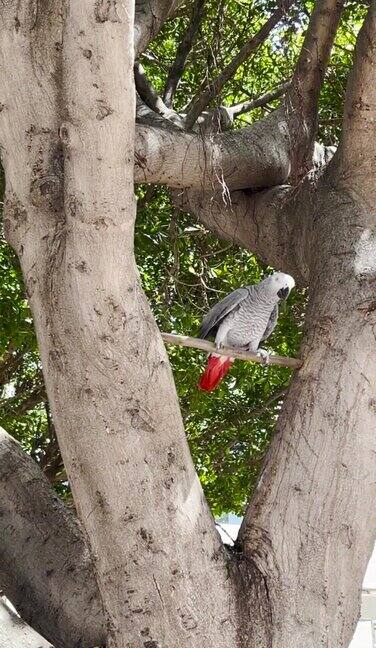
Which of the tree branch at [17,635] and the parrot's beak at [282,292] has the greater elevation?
the parrot's beak at [282,292]

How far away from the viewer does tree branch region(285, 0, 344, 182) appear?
3721 millimetres

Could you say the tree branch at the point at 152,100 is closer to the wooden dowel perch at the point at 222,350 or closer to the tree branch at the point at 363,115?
the tree branch at the point at 363,115

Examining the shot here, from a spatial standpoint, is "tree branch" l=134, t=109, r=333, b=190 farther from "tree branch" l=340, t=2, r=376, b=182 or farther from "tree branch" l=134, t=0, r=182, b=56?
"tree branch" l=340, t=2, r=376, b=182

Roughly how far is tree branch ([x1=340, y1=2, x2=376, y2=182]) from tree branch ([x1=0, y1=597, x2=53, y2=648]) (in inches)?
74.0

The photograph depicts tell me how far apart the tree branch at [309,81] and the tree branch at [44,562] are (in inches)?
66.8

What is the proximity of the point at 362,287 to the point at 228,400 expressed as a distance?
10.5ft

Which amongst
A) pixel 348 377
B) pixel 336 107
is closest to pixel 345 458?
pixel 348 377

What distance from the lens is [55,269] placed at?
239cm

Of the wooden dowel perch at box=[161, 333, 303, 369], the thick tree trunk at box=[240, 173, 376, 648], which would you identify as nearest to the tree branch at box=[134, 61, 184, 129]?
the wooden dowel perch at box=[161, 333, 303, 369]

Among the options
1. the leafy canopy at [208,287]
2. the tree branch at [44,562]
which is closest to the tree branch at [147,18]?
the leafy canopy at [208,287]

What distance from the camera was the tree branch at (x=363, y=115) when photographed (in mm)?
3291

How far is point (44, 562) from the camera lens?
116 inches

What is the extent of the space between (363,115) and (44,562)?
1.94 m

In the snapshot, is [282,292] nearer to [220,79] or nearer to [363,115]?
[363,115]
